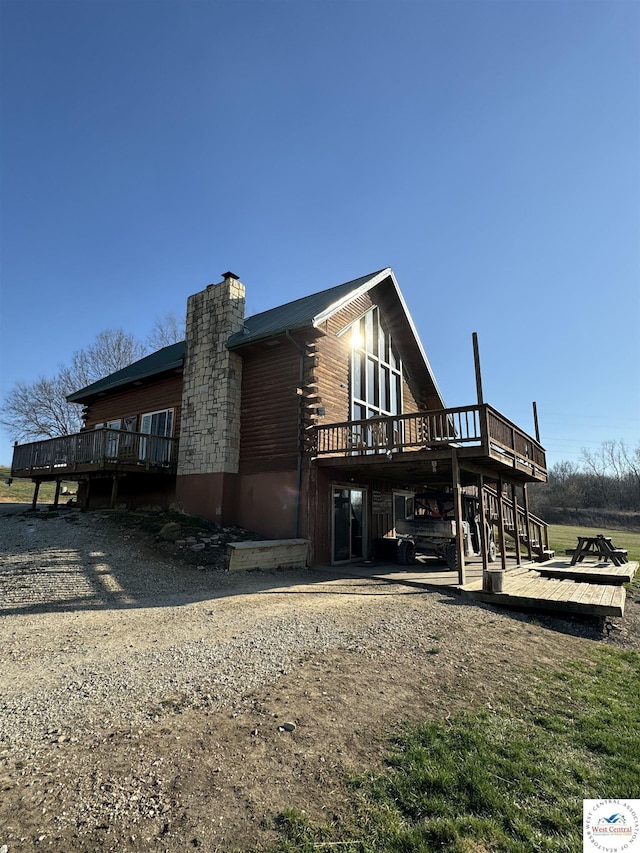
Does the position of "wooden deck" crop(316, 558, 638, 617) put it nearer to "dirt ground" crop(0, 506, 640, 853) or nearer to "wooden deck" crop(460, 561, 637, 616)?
"wooden deck" crop(460, 561, 637, 616)

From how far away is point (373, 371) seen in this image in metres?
17.2

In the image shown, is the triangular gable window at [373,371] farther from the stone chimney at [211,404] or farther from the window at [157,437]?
the window at [157,437]

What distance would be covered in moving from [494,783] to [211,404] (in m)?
13.4

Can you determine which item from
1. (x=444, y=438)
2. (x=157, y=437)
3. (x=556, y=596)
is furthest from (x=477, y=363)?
(x=157, y=437)

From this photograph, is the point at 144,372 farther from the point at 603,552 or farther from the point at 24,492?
the point at 24,492

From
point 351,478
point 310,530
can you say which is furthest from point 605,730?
point 351,478

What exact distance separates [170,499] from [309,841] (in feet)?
49.1

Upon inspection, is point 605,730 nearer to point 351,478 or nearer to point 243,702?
point 243,702

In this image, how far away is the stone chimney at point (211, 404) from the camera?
14469 mm

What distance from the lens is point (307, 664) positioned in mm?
5020

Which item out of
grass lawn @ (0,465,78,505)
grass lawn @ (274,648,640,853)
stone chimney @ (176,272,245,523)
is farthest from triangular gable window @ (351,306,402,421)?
grass lawn @ (0,465,78,505)

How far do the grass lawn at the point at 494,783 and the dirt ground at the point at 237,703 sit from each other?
18 cm

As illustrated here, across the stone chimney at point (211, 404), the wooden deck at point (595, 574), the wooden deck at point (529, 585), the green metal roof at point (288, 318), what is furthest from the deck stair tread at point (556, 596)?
the green metal roof at point (288, 318)

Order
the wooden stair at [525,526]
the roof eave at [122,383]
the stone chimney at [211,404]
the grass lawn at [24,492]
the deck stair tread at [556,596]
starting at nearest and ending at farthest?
1. the deck stair tread at [556,596]
2. the stone chimney at [211,404]
3. the wooden stair at [525,526]
4. the roof eave at [122,383]
5. the grass lawn at [24,492]
